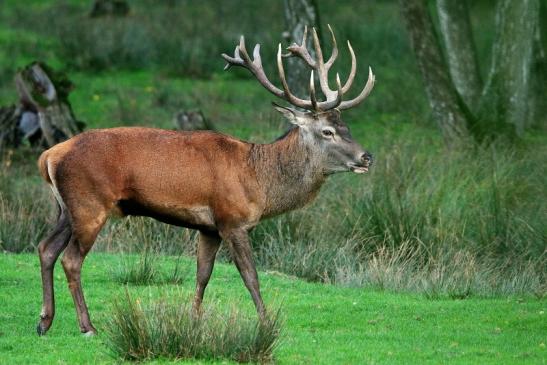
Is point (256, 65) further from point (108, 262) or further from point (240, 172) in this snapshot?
point (108, 262)

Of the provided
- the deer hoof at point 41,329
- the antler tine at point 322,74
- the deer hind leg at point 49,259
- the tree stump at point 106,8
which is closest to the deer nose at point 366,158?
the antler tine at point 322,74

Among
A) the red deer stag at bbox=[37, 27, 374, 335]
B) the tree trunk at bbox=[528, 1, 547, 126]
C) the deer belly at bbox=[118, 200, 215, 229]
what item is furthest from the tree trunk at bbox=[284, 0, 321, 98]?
the deer belly at bbox=[118, 200, 215, 229]

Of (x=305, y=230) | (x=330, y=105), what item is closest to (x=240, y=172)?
(x=330, y=105)

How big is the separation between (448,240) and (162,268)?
333cm

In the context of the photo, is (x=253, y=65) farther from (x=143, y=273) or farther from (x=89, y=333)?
(x=89, y=333)

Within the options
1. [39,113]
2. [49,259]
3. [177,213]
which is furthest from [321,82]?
[39,113]

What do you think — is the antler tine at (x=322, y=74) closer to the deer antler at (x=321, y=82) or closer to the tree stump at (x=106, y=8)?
the deer antler at (x=321, y=82)

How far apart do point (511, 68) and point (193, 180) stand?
9.26 meters

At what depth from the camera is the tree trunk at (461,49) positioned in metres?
19.9

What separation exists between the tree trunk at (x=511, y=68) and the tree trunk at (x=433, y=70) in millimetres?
493

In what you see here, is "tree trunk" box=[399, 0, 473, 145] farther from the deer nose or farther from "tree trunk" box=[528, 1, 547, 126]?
the deer nose

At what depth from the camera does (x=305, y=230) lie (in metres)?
14.6

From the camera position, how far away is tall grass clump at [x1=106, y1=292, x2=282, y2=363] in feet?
29.7

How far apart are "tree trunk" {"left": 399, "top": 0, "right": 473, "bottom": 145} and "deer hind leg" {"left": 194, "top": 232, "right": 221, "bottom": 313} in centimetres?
799
